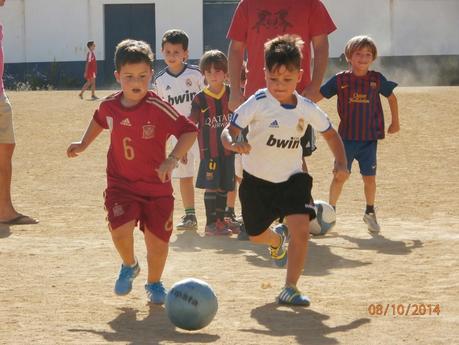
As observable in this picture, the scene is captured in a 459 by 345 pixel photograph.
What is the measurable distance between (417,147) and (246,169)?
1066 centimetres

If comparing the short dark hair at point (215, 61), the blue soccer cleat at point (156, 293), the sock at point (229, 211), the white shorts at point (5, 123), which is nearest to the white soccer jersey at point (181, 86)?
the short dark hair at point (215, 61)

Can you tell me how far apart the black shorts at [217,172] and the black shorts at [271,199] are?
2943mm

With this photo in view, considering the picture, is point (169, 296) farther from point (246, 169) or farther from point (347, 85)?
point (347, 85)

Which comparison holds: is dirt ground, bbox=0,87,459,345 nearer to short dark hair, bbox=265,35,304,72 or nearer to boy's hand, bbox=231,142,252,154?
boy's hand, bbox=231,142,252,154

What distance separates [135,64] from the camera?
21.1ft

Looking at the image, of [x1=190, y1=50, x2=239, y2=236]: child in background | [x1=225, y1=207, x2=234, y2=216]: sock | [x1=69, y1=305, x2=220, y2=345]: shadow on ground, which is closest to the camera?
[x1=69, y1=305, x2=220, y2=345]: shadow on ground

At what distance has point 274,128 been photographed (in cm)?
657

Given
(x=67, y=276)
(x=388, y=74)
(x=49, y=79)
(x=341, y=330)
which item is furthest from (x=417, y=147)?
(x=49, y=79)

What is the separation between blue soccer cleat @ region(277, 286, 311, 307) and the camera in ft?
20.7

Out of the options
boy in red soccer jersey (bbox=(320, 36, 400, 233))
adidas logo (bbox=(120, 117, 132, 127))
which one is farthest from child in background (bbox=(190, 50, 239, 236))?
adidas logo (bbox=(120, 117, 132, 127))

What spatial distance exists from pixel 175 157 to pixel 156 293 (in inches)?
33.2

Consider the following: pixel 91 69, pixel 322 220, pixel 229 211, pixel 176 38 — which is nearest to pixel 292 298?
pixel 322 220

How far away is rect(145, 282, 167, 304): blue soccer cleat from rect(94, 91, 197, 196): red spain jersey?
0.56 metres
